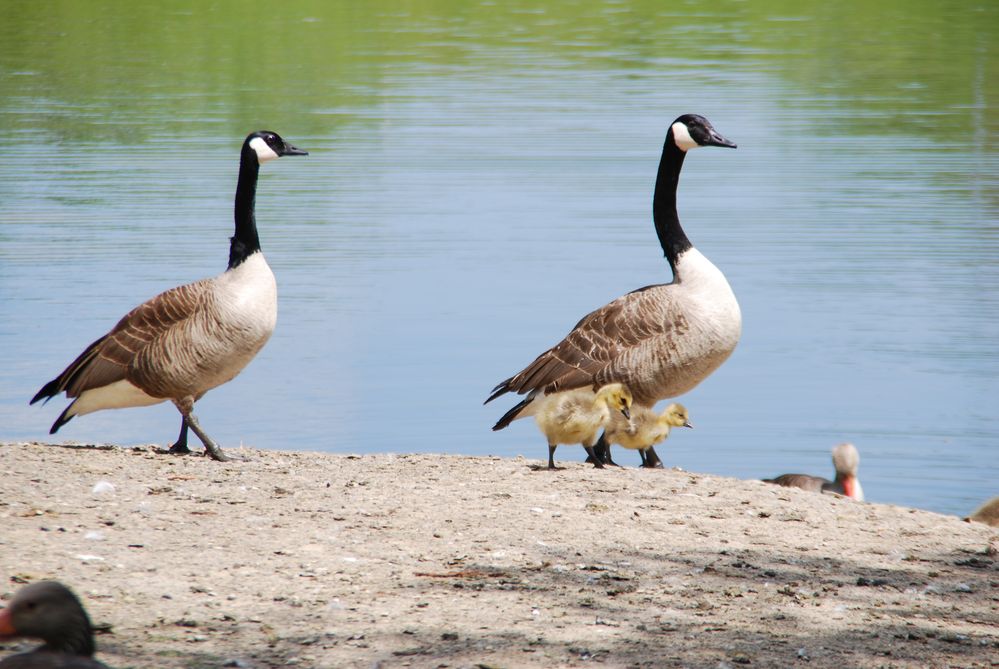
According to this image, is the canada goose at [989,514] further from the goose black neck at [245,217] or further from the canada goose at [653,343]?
the goose black neck at [245,217]

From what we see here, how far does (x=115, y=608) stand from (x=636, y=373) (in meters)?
4.55

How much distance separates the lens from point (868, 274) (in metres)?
16.3

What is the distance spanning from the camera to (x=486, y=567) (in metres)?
6.48

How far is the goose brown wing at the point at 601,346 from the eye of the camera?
9469 millimetres

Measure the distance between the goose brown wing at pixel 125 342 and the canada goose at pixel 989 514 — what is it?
5.16 meters

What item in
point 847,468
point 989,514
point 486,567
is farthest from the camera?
point 847,468

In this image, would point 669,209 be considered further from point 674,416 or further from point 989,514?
point 989,514

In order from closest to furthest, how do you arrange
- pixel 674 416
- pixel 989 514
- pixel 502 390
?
1. pixel 989 514
2. pixel 674 416
3. pixel 502 390

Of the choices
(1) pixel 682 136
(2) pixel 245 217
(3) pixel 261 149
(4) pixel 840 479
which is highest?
(1) pixel 682 136

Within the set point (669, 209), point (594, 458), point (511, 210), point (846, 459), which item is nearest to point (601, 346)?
point (594, 458)

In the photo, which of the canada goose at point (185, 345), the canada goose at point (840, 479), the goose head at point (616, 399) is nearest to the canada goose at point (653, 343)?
the goose head at point (616, 399)

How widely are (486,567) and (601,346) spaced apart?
332 cm

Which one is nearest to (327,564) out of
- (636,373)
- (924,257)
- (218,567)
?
(218,567)

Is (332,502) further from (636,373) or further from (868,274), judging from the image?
(868,274)
